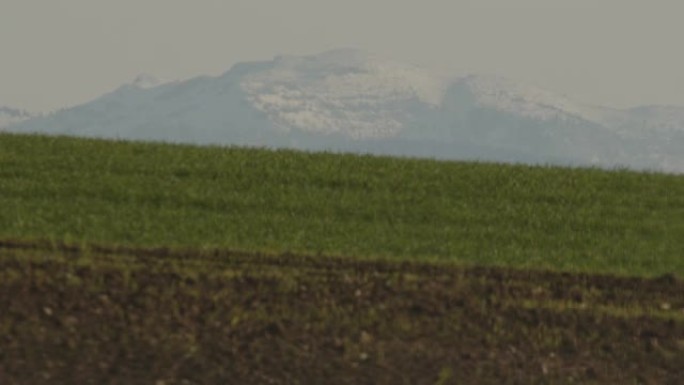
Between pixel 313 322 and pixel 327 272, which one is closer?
pixel 313 322

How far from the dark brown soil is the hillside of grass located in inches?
42.8

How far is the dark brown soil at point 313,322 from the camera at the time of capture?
1499 centimetres

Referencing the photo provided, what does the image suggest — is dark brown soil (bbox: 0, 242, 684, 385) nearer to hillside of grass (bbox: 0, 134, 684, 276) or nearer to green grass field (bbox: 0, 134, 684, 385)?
green grass field (bbox: 0, 134, 684, 385)

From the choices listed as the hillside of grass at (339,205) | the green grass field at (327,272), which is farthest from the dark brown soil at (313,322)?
the hillside of grass at (339,205)

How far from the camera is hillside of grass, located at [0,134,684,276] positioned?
19.9 metres

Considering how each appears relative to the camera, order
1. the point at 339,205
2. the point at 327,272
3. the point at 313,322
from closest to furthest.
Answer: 1. the point at 313,322
2. the point at 327,272
3. the point at 339,205

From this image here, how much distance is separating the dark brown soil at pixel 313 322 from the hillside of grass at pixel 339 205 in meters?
1.09

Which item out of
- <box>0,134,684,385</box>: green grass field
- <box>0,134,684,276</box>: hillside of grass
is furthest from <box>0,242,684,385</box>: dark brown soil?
<box>0,134,684,276</box>: hillside of grass

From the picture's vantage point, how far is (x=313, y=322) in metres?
16.1

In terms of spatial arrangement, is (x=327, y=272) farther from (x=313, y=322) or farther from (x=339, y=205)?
(x=339, y=205)

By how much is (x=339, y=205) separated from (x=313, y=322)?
662 cm

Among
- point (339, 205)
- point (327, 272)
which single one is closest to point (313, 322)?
point (327, 272)

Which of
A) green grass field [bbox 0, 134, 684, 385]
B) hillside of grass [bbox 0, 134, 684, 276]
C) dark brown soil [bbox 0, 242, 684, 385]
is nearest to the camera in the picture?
dark brown soil [bbox 0, 242, 684, 385]

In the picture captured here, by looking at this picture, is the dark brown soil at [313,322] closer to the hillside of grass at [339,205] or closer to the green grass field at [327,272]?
the green grass field at [327,272]
